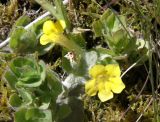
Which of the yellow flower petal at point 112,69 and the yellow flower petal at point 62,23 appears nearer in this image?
the yellow flower petal at point 112,69

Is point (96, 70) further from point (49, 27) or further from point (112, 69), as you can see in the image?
point (49, 27)

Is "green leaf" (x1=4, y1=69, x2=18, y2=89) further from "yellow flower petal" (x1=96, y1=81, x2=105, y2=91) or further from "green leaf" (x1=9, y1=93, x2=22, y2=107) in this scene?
"yellow flower petal" (x1=96, y1=81, x2=105, y2=91)

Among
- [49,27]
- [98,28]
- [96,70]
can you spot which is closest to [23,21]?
[49,27]

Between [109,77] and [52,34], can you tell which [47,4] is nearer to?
[52,34]

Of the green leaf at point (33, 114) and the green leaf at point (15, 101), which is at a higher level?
the green leaf at point (15, 101)

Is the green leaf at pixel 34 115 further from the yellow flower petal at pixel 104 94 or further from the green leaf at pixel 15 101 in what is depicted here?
the yellow flower petal at pixel 104 94

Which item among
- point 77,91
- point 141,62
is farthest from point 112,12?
point 77,91

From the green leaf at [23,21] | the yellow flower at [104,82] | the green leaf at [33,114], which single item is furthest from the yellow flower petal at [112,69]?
the green leaf at [23,21]
